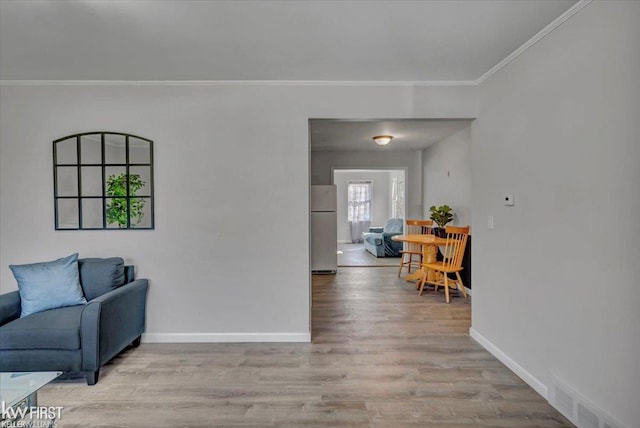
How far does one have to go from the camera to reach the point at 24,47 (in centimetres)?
233

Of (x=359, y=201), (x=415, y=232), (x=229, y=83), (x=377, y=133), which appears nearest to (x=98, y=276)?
(x=229, y=83)

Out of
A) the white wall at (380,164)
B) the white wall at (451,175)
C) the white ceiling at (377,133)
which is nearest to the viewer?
the white ceiling at (377,133)

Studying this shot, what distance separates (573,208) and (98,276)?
3474 millimetres

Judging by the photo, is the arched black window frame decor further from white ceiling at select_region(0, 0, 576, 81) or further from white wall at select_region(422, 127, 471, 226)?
white wall at select_region(422, 127, 471, 226)

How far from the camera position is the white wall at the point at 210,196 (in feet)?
9.68

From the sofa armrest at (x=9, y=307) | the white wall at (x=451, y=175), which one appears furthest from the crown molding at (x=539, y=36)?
the sofa armrest at (x=9, y=307)

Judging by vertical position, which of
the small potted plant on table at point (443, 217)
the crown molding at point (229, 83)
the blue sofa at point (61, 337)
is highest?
the crown molding at point (229, 83)

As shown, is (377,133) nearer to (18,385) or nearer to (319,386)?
(319,386)

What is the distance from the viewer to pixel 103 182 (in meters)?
2.99

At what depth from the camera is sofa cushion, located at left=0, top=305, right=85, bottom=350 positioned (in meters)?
2.18

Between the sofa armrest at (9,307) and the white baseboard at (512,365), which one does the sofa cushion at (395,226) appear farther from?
the sofa armrest at (9,307)

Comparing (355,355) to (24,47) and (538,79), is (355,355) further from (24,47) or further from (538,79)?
(24,47)

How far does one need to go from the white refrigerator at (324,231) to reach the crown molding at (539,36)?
3716 millimetres

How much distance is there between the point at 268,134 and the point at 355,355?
82.5 inches
